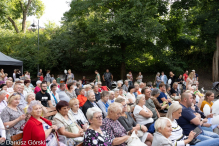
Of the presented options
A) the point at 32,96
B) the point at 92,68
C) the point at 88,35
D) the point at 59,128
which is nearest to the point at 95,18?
the point at 88,35

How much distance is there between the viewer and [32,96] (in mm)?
4727

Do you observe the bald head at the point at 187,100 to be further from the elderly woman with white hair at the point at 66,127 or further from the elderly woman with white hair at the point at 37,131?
the elderly woman with white hair at the point at 37,131

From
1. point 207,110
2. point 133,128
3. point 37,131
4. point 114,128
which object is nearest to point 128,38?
point 207,110

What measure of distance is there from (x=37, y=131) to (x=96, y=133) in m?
0.76

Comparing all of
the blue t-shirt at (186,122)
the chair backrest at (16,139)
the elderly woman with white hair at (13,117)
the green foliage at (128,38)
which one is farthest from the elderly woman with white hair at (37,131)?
the green foliage at (128,38)

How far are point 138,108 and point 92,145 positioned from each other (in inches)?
70.1

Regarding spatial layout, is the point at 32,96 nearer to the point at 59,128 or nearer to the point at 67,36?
the point at 59,128

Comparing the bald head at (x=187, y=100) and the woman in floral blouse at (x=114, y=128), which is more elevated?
the bald head at (x=187, y=100)

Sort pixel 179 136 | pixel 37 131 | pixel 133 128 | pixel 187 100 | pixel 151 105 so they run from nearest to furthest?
pixel 37 131
pixel 179 136
pixel 133 128
pixel 187 100
pixel 151 105

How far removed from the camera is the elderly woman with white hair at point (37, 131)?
9.37 ft

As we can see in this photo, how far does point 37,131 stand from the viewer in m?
2.89

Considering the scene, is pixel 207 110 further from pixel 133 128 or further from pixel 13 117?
pixel 13 117

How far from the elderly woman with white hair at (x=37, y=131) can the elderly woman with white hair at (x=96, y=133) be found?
0.55 metres

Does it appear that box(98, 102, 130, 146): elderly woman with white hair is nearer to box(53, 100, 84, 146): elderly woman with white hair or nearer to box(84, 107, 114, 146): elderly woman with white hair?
box(84, 107, 114, 146): elderly woman with white hair
